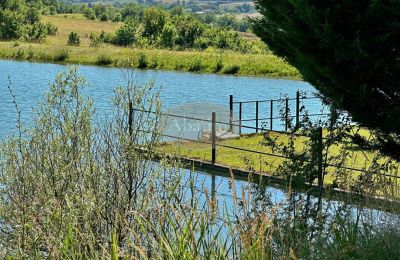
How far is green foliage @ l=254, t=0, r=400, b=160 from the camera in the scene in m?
5.79

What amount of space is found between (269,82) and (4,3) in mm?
49422

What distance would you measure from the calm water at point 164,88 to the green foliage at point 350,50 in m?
12.6

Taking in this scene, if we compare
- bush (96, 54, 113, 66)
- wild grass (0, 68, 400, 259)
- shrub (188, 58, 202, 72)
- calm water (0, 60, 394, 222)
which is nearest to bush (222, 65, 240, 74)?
shrub (188, 58, 202, 72)

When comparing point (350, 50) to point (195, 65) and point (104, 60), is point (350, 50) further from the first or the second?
point (104, 60)

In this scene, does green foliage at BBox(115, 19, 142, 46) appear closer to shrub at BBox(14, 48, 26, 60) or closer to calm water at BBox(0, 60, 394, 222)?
shrub at BBox(14, 48, 26, 60)

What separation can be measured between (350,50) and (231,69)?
40.9 meters

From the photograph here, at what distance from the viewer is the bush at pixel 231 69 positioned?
4638cm

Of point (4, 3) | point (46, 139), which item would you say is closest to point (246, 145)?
point (46, 139)

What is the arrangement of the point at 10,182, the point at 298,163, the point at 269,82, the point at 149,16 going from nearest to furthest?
the point at 10,182
the point at 298,163
the point at 269,82
the point at 149,16

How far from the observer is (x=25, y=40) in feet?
213

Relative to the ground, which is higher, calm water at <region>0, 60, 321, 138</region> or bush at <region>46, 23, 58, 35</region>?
bush at <region>46, 23, 58, 35</region>

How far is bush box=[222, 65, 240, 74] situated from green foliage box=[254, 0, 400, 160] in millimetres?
39849

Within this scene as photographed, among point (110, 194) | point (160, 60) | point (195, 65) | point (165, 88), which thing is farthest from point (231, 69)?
point (110, 194)

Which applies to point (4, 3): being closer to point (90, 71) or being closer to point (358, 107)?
point (90, 71)
